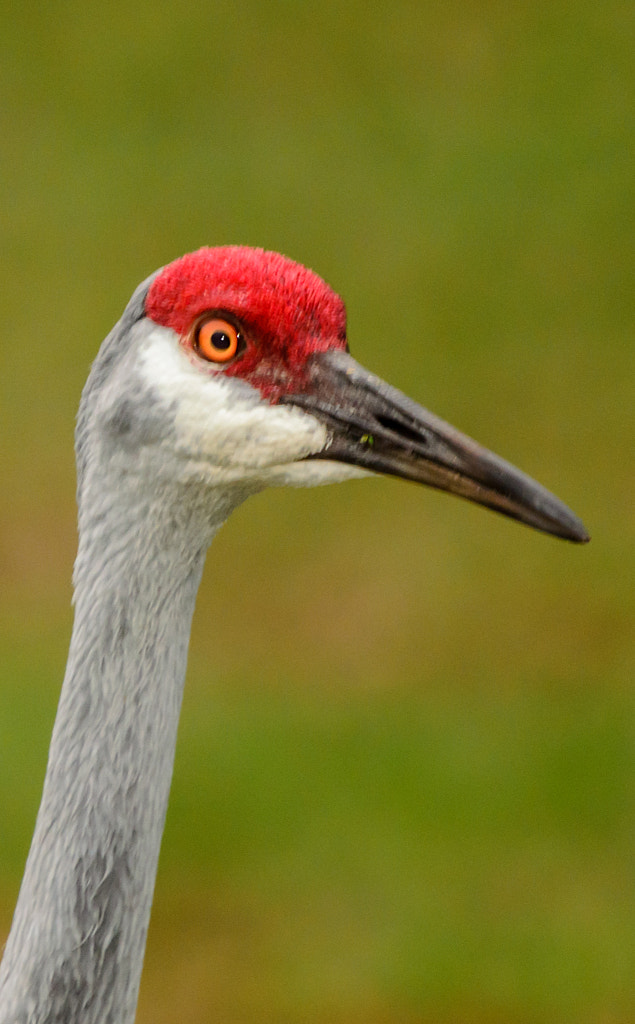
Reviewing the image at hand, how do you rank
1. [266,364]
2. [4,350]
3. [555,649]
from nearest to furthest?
[266,364], [555,649], [4,350]

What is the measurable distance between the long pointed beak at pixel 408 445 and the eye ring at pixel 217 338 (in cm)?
7

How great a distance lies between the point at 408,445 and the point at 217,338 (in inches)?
8.6

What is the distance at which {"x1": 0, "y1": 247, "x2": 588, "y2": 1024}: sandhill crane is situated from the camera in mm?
1164

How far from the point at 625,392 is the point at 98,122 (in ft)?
7.40

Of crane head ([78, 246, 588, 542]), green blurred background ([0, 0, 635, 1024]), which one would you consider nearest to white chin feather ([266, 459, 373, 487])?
crane head ([78, 246, 588, 542])

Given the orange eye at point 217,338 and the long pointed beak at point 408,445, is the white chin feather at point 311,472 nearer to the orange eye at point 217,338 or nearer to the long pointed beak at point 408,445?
the long pointed beak at point 408,445

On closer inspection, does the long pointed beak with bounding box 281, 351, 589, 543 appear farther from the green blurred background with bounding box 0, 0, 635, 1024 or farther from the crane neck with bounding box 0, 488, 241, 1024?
the green blurred background with bounding box 0, 0, 635, 1024

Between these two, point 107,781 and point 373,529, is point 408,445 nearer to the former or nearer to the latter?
point 107,781

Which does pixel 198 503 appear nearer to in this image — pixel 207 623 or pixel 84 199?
pixel 207 623

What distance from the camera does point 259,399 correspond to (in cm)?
118

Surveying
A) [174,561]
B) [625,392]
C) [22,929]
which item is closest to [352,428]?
[174,561]

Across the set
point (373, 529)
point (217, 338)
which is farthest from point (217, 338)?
point (373, 529)

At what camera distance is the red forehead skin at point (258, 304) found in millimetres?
1162

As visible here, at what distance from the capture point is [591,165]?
14.7 ft
